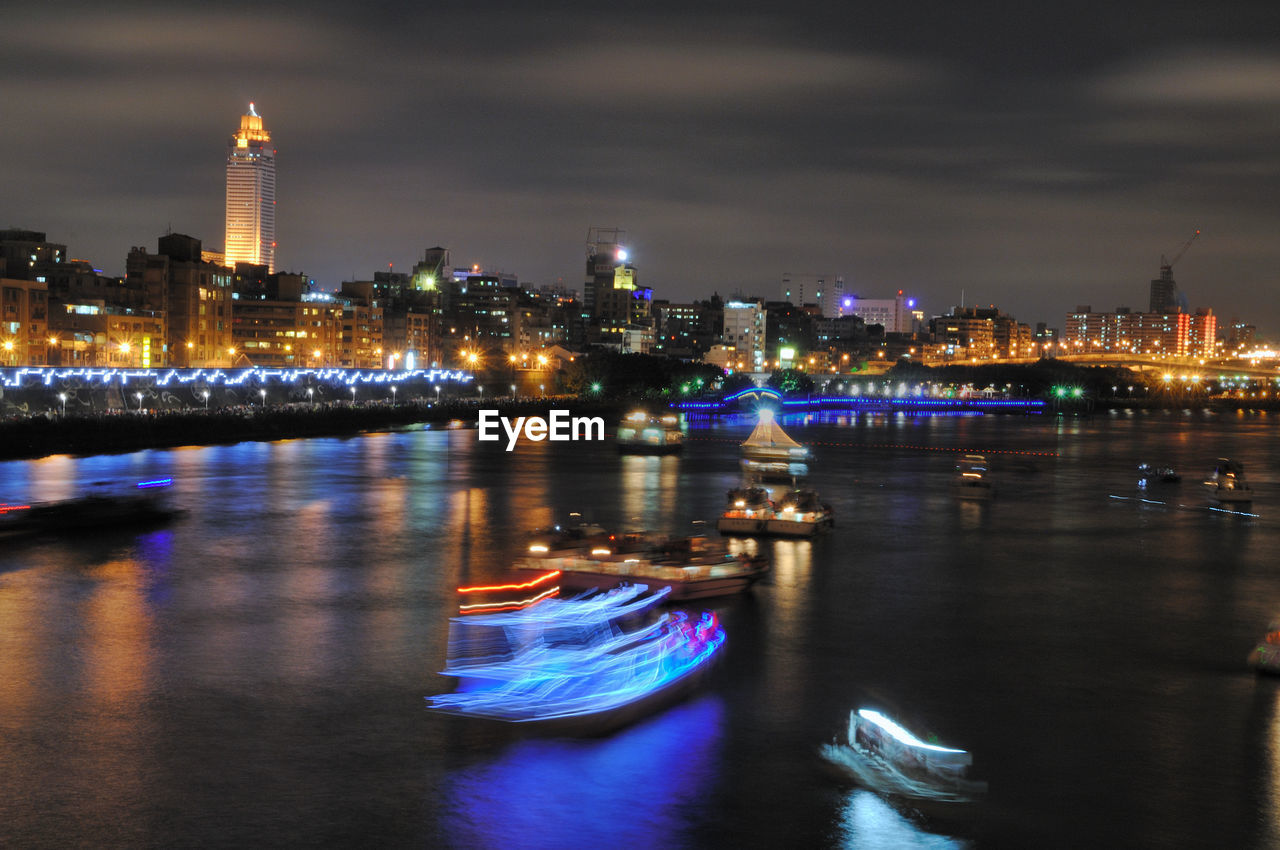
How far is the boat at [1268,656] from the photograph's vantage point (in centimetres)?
1959

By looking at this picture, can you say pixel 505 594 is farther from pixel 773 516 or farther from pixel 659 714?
pixel 773 516

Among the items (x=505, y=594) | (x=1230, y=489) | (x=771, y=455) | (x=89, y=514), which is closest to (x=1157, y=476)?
(x=1230, y=489)

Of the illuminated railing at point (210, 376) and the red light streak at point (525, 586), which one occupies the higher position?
the illuminated railing at point (210, 376)

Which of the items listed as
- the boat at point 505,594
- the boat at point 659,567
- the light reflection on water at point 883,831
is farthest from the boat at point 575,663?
the light reflection on water at point 883,831

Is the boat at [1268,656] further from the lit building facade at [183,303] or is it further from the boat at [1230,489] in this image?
the lit building facade at [183,303]

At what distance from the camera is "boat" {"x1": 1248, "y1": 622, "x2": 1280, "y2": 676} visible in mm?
19594

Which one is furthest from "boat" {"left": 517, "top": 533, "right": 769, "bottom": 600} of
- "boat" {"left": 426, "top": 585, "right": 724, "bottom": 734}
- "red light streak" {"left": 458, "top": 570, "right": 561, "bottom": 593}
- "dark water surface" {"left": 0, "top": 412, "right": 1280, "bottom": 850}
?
"boat" {"left": 426, "top": 585, "right": 724, "bottom": 734}

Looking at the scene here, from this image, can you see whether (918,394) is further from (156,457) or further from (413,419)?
(156,457)

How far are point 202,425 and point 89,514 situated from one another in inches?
1536

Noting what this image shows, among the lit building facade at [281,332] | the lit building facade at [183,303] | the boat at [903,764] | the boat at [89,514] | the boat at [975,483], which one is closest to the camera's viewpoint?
the boat at [903,764]

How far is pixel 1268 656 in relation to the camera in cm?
1972

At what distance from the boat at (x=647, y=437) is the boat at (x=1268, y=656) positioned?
165 feet

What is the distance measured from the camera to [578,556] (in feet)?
82.3

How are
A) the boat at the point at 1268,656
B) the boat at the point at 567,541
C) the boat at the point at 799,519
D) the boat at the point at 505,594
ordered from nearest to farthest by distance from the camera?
the boat at the point at 1268,656 → the boat at the point at 505,594 → the boat at the point at 567,541 → the boat at the point at 799,519
